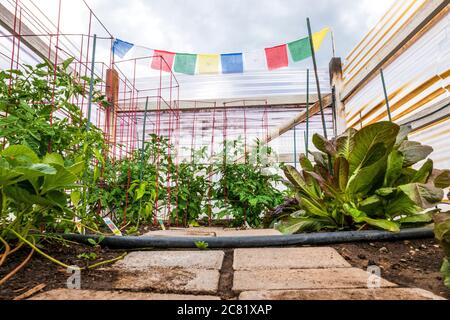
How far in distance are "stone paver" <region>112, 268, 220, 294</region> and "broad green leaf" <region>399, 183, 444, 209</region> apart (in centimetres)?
80

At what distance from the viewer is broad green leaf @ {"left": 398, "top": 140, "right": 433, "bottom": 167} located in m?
1.31

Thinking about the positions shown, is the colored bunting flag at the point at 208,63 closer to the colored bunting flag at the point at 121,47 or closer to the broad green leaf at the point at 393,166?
the colored bunting flag at the point at 121,47

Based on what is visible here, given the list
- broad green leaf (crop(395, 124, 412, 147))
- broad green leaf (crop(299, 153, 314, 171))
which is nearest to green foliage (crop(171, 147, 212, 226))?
broad green leaf (crop(299, 153, 314, 171))

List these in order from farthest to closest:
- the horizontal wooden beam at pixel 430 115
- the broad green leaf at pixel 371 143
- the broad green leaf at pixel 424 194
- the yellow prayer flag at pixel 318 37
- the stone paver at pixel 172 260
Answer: the yellow prayer flag at pixel 318 37 → the horizontal wooden beam at pixel 430 115 → the broad green leaf at pixel 371 143 → the broad green leaf at pixel 424 194 → the stone paver at pixel 172 260

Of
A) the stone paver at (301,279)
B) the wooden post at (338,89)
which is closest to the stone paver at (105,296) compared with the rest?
the stone paver at (301,279)

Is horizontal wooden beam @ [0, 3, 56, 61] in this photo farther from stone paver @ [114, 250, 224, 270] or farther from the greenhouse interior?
stone paver @ [114, 250, 224, 270]

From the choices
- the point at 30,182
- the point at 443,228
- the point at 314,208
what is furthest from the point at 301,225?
the point at 30,182

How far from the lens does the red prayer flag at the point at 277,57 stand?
136 inches

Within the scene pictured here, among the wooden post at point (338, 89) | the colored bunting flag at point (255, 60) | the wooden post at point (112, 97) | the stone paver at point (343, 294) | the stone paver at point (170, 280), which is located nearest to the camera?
the stone paver at point (343, 294)

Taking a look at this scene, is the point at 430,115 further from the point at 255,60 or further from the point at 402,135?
the point at 255,60

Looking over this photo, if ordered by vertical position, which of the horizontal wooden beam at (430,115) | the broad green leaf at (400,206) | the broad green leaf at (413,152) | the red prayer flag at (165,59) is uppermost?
the red prayer flag at (165,59)

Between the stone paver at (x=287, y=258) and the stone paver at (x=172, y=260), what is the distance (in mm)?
76

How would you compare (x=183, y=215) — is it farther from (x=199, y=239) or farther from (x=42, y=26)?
(x=42, y=26)

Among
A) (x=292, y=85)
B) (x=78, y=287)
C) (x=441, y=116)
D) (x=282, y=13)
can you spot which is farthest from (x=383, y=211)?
(x=292, y=85)
